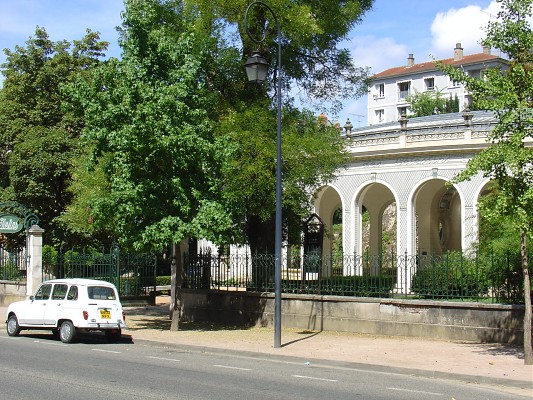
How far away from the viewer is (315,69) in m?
26.1

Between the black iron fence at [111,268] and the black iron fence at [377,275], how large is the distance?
187 inches

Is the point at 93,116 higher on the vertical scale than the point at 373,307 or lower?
higher

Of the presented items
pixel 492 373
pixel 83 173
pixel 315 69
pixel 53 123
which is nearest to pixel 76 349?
pixel 492 373

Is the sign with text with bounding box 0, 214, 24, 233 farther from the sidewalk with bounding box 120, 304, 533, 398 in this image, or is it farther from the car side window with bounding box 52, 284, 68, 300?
the car side window with bounding box 52, 284, 68, 300

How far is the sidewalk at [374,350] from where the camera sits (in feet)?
45.5

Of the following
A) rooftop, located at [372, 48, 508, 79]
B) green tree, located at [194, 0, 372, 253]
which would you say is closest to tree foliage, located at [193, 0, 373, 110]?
green tree, located at [194, 0, 372, 253]

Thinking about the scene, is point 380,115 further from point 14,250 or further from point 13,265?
point 13,265

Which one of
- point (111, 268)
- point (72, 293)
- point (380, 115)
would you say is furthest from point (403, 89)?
point (72, 293)

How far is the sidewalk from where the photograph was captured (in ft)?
45.5

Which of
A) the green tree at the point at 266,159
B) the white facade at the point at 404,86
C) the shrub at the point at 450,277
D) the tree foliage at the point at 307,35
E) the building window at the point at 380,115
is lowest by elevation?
the shrub at the point at 450,277

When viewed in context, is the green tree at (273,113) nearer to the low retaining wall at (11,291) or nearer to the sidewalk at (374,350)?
the sidewalk at (374,350)

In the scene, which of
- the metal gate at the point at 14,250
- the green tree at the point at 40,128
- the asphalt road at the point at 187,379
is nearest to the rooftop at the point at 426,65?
the green tree at the point at 40,128

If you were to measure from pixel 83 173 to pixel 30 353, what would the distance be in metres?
12.7

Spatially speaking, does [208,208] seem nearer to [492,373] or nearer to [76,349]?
[76,349]
